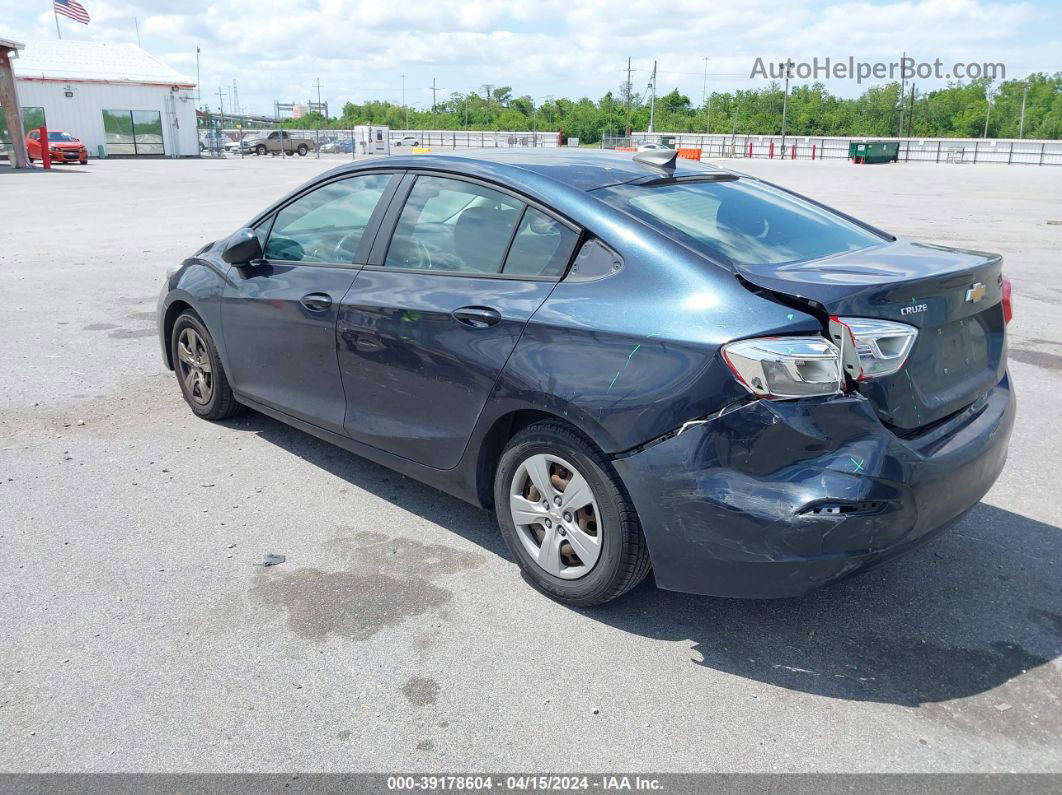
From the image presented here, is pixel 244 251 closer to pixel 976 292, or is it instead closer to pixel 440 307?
pixel 440 307

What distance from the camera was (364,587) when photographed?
3578mm

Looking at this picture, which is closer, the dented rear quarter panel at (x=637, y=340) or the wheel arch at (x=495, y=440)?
the dented rear quarter panel at (x=637, y=340)

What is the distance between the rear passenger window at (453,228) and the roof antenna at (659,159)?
0.76 meters

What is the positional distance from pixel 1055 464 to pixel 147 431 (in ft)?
17.1

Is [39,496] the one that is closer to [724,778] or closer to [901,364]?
[724,778]

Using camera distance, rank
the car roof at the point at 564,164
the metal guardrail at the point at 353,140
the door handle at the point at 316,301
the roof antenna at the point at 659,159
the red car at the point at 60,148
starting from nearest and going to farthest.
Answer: the car roof at the point at 564,164 < the roof antenna at the point at 659,159 < the door handle at the point at 316,301 < the red car at the point at 60,148 < the metal guardrail at the point at 353,140

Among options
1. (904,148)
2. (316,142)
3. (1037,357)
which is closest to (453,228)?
(1037,357)

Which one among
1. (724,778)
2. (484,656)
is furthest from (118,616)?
(724,778)

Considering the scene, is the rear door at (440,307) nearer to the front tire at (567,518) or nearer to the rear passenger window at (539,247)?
the rear passenger window at (539,247)

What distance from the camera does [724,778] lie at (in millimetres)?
2533

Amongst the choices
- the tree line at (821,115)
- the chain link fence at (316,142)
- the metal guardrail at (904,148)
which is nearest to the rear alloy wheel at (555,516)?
the chain link fence at (316,142)

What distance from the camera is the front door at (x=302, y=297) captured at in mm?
4203

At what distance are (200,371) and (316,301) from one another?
1.62 metres

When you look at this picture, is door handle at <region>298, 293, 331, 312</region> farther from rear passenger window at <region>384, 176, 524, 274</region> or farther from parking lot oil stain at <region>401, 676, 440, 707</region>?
parking lot oil stain at <region>401, 676, 440, 707</region>
